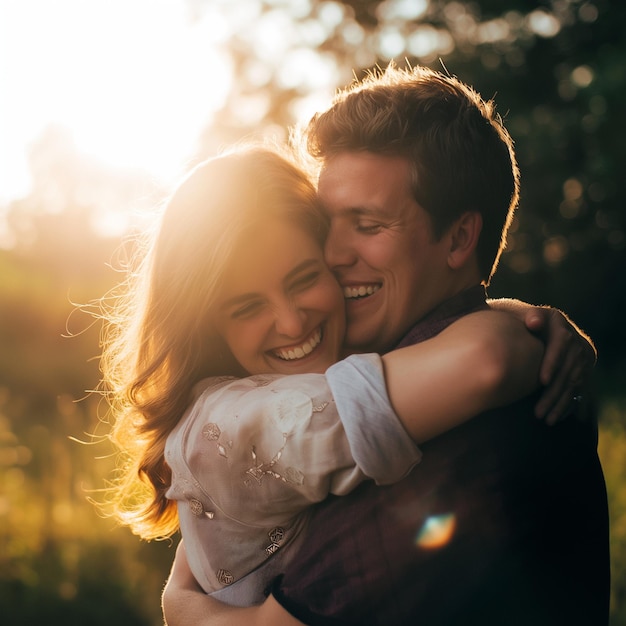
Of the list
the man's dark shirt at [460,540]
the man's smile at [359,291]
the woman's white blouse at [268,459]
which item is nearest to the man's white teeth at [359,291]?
the man's smile at [359,291]

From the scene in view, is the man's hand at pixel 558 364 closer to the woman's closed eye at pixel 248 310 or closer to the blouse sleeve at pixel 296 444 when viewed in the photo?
the blouse sleeve at pixel 296 444

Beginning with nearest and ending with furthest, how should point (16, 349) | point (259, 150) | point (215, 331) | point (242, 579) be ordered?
point (242, 579) → point (215, 331) → point (259, 150) → point (16, 349)

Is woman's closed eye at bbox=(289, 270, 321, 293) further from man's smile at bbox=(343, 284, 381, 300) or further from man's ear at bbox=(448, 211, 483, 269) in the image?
man's ear at bbox=(448, 211, 483, 269)

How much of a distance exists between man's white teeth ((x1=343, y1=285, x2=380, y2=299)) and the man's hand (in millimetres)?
501

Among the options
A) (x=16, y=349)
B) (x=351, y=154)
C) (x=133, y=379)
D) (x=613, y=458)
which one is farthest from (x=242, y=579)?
(x=16, y=349)

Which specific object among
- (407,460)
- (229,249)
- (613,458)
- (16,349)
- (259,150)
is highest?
(259,150)

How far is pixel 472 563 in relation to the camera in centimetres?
177

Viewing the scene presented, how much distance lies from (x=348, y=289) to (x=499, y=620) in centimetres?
111

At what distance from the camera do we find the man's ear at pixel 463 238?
94.0 inches

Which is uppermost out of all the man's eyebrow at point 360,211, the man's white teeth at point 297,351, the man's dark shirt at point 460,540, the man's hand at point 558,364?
the man's eyebrow at point 360,211

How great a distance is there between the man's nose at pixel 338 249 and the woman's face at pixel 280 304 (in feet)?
0.09

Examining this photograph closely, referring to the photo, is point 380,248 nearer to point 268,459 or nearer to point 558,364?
point 558,364

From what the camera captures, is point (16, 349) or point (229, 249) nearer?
point (229, 249)

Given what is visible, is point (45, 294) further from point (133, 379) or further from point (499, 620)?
point (499, 620)
